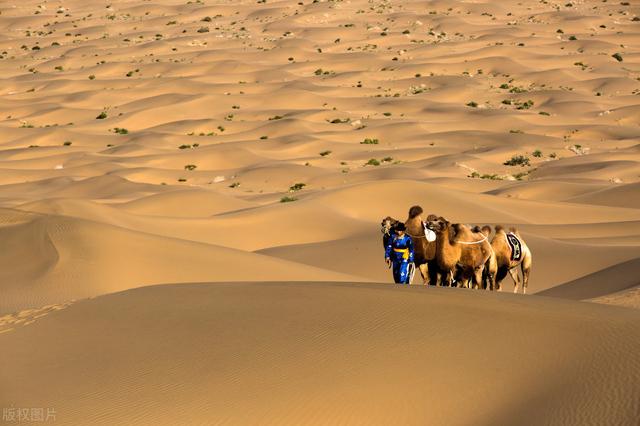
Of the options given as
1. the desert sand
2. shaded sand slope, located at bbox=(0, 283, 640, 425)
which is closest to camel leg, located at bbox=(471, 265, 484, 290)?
the desert sand

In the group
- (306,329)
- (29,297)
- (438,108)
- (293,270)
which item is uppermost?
(306,329)

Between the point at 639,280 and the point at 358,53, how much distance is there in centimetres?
4172

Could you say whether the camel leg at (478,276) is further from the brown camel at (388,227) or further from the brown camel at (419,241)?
the brown camel at (388,227)

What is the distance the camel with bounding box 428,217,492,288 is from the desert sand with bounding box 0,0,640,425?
967 millimetres

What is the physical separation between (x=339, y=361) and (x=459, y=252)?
3.80m

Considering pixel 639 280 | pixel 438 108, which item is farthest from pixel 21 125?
pixel 639 280

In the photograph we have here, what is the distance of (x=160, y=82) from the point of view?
47.9m

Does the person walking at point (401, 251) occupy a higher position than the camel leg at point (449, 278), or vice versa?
the person walking at point (401, 251)

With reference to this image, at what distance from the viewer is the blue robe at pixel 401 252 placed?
998cm

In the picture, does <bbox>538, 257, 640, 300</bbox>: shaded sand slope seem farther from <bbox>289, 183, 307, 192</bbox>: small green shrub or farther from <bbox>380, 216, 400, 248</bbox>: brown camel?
<bbox>289, 183, 307, 192</bbox>: small green shrub

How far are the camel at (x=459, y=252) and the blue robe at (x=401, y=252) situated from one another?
0.97 feet

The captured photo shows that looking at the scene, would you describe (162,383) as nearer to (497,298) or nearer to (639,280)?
(497,298)

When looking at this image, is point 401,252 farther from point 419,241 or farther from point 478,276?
point 478,276

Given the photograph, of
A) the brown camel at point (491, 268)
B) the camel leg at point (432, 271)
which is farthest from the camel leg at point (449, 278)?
the brown camel at point (491, 268)
